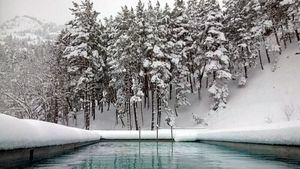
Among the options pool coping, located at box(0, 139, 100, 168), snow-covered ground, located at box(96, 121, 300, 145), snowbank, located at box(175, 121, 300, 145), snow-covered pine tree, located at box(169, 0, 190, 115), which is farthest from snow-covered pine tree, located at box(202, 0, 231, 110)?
pool coping, located at box(0, 139, 100, 168)

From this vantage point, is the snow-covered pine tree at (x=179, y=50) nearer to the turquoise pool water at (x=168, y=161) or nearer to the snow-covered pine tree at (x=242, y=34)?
the snow-covered pine tree at (x=242, y=34)

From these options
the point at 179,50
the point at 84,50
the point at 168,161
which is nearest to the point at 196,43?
the point at 179,50

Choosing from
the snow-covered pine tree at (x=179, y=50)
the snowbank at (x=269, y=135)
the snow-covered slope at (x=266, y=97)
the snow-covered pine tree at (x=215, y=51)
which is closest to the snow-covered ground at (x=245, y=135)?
the snowbank at (x=269, y=135)

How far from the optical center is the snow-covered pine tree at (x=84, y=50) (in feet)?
128

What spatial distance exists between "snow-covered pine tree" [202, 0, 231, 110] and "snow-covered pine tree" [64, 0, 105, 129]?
→ 42.8 feet

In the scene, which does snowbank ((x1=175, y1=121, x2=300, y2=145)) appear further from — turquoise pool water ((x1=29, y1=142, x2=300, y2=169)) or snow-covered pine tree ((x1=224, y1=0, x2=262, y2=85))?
snow-covered pine tree ((x1=224, y1=0, x2=262, y2=85))

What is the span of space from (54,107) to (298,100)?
2821 centimetres

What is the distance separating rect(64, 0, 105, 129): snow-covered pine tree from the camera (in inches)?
1542

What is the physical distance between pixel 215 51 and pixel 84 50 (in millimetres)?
15437

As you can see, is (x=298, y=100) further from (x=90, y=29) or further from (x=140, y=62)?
(x=90, y=29)

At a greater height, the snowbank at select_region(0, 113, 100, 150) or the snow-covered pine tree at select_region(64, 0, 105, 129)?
the snow-covered pine tree at select_region(64, 0, 105, 129)

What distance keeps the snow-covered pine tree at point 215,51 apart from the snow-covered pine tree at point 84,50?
13.1m

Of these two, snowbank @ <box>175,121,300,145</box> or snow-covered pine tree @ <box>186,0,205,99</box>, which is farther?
snow-covered pine tree @ <box>186,0,205,99</box>

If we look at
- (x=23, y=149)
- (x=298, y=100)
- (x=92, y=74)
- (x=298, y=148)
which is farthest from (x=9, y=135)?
(x=298, y=100)
